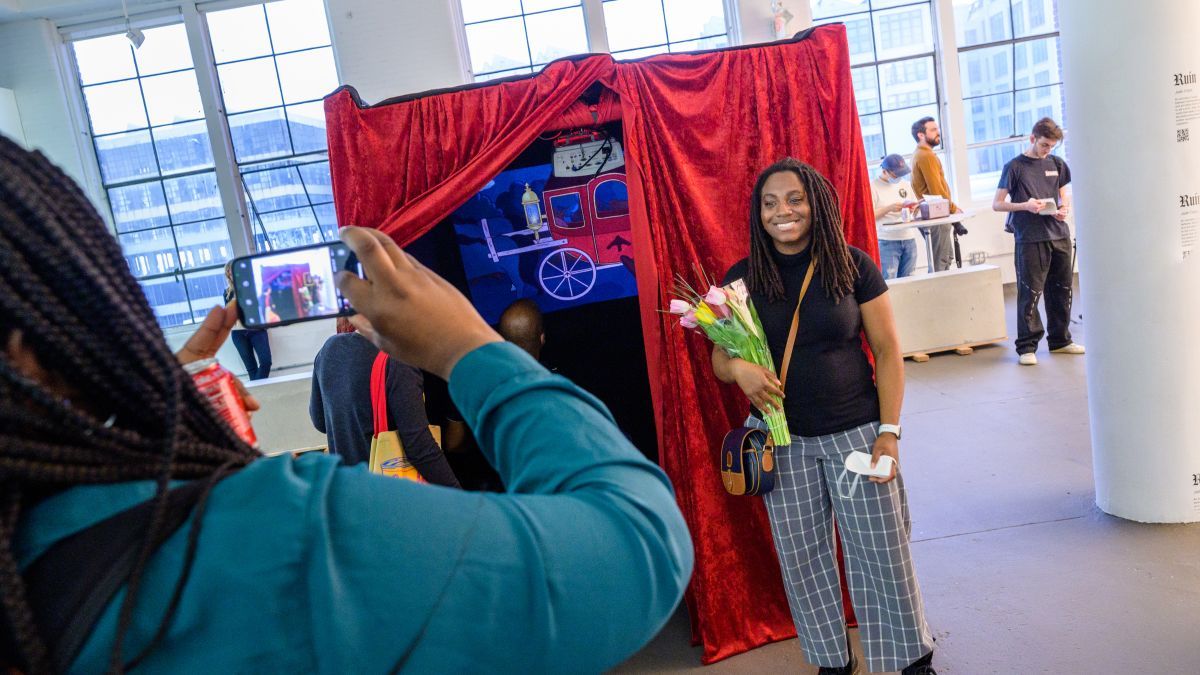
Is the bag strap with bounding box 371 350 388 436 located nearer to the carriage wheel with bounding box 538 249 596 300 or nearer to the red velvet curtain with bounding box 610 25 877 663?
the red velvet curtain with bounding box 610 25 877 663

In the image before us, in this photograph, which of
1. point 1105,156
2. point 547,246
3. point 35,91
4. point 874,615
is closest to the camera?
point 874,615

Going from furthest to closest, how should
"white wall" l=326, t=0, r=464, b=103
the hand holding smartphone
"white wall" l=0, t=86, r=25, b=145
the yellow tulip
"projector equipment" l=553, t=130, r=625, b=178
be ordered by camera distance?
"white wall" l=326, t=0, r=464, b=103
"white wall" l=0, t=86, r=25, b=145
the hand holding smartphone
"projector equipment" l=553, t=130, r=625, b=178
the yellow tulip

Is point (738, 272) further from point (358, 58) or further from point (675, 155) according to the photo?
point (358, 58)

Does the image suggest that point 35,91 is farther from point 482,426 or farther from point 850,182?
point 482,426

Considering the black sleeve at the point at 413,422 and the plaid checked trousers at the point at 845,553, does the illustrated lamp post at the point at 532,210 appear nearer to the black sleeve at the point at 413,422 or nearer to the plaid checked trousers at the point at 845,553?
the black sleeve at the point at 413,422

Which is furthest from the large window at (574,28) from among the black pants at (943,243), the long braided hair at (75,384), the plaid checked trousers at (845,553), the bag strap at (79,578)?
the bag strap at (79,578)

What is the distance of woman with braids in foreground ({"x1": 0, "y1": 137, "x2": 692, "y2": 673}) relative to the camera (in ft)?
1.76

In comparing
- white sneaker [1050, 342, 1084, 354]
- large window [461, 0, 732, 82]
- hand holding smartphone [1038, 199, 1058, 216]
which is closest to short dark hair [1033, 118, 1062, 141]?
hand holding smartphone [1038, 199, 1058, 216]

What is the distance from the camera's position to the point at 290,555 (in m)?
0.55

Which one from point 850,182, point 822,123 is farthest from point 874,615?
point 822,123

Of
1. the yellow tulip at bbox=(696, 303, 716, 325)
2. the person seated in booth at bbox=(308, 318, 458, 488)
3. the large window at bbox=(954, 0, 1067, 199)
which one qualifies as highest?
the large window at bbox=(954, 0, 1067, 199)

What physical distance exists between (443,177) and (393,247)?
7.43ft

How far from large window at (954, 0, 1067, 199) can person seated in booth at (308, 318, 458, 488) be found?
8.28m

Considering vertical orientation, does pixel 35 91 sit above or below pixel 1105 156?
above
